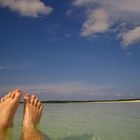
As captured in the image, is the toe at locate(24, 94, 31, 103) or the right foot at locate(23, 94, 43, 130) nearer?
the right foot at locate(23, 94, 43, 130)

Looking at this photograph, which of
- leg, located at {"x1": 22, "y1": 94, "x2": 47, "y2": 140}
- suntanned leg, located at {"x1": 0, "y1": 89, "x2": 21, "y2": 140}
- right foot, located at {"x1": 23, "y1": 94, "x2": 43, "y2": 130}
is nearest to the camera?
suntanned leg, located at {"x1": 0, "y1": 89, "x2": 21, "y2": 140}

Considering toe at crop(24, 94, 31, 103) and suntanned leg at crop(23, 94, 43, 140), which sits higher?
toe at crop(24, 94, 31, 103)

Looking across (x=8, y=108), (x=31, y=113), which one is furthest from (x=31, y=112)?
(x=8, y=108)

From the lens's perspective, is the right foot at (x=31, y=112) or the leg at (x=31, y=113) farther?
the right foot at (x=31, y=112)

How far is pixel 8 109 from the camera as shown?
333 cm

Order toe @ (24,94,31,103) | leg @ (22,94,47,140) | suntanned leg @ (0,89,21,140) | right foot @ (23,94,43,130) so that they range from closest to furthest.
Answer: suntanned leg @ (0,89,21,140) < leg @ (22,94,47,140) < right foot @ (23,94,43,130) < toe @ (24,94,31,103)

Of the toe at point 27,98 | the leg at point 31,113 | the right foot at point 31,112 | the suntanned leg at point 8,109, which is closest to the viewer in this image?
the suntanned leg at point 8,109

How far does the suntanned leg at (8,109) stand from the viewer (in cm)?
301

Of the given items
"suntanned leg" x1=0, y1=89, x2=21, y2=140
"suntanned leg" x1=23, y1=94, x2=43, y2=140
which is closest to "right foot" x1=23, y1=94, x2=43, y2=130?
"suntanned leg" x1=23, y1=94, x2=43, y2=140

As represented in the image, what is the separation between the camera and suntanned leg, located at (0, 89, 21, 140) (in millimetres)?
3010

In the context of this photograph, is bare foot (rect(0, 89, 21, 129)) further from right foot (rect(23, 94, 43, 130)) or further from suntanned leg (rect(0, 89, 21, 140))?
right foot (rect(23, 94, 43, 130))

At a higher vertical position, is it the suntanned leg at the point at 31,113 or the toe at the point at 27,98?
the toe at the point at 27,98

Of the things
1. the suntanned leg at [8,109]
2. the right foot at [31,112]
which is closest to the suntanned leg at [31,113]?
the right foot at [31,112]

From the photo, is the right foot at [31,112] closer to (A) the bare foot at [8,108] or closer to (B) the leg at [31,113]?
(B) the leg at [31,113]
